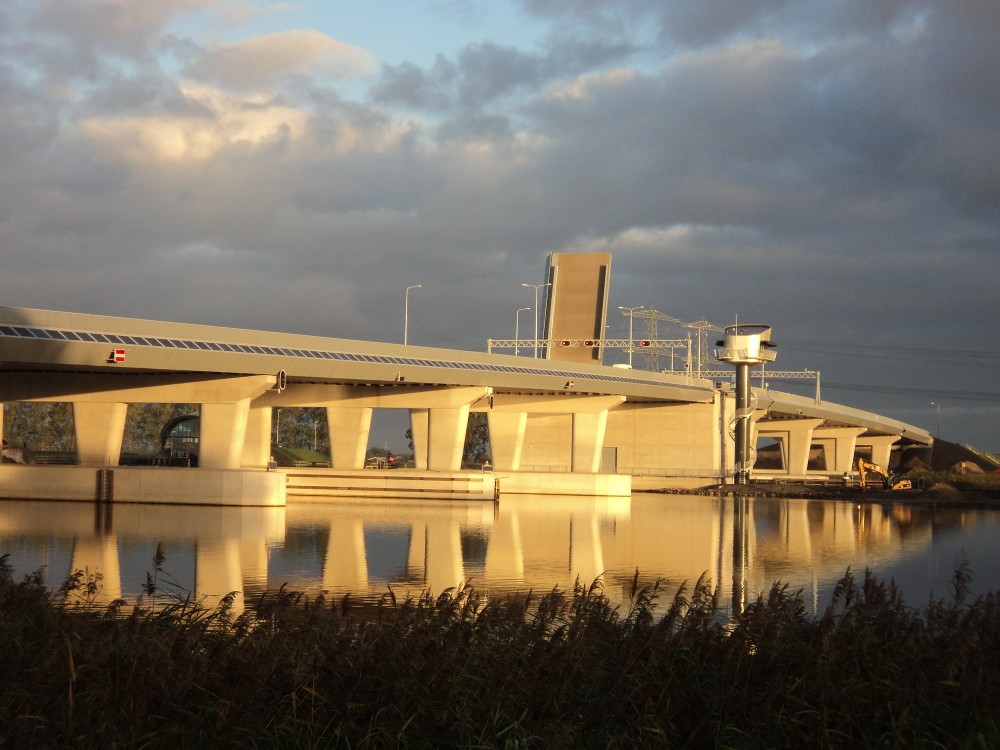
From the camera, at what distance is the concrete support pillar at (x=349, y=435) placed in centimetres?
7606

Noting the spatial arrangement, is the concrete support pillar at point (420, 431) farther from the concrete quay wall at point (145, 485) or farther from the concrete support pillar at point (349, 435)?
the concrete quay wall at point (145, 485)

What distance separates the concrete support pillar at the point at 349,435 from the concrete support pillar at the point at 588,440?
19.8 meters

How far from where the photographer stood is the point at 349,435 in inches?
3009

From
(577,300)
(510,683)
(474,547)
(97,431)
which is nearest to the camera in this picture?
(510,683)

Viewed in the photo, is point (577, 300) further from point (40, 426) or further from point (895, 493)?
point (895, 493)

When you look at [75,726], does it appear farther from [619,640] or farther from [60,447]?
[60,447]

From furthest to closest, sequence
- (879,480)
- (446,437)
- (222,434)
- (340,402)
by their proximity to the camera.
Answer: (879,480) < (446,437) < (340,402) < (222,434)

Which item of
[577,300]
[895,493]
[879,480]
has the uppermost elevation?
[577,300]

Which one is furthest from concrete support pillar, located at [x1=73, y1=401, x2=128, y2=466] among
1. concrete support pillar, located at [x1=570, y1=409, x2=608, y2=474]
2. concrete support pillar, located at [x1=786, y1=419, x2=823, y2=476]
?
concrete support pillar, located at [x1=786, y1=419, x2=823, y2=476]

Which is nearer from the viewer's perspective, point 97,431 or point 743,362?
point 97,431

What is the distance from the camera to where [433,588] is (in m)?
26.4

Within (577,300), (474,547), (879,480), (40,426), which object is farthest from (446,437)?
(577,300)

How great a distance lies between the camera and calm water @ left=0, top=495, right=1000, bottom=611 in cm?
2806

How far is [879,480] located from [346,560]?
94782 millimetres
